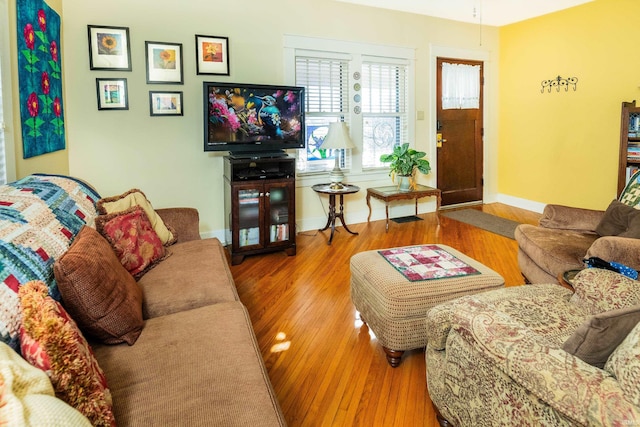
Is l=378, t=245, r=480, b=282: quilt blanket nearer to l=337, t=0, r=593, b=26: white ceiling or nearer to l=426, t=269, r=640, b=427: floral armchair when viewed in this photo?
l=426, t=269, r=640, b=427: floral armchair

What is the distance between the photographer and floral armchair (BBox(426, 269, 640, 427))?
3.13 ft

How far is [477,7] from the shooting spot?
481 cm

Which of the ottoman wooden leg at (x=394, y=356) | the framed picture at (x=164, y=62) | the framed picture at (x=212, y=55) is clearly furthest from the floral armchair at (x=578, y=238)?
the framed picture at (x=164, y=62)

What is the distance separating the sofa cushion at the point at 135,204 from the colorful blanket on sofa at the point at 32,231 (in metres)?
0.14

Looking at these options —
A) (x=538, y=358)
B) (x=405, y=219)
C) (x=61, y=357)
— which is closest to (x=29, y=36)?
(x=61, y=357)

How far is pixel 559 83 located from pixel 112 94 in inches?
203

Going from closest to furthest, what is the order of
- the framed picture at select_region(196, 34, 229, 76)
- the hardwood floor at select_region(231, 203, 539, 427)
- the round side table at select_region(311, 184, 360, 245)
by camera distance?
1. the hardwood floor at select_region(231, 203, 539, 427)
2. the framed picture at select_region(196, 34, 229, 76)
3. the round side table at select_region(311, 184, 360, 245)

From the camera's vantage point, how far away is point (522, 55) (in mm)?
5480

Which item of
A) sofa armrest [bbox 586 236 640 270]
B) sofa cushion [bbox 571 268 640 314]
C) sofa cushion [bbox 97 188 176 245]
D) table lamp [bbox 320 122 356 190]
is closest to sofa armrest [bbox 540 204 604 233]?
sofa armrest [bbox 586 236 640 270]

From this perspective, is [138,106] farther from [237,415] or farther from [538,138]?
[538,138]

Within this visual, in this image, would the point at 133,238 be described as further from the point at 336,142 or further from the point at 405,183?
the point at 405,183

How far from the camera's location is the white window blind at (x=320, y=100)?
446 centimetres

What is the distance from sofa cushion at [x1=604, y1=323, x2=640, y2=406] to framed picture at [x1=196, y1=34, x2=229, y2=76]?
383 centimetres


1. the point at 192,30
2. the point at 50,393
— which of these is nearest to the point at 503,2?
the point at 192,30
